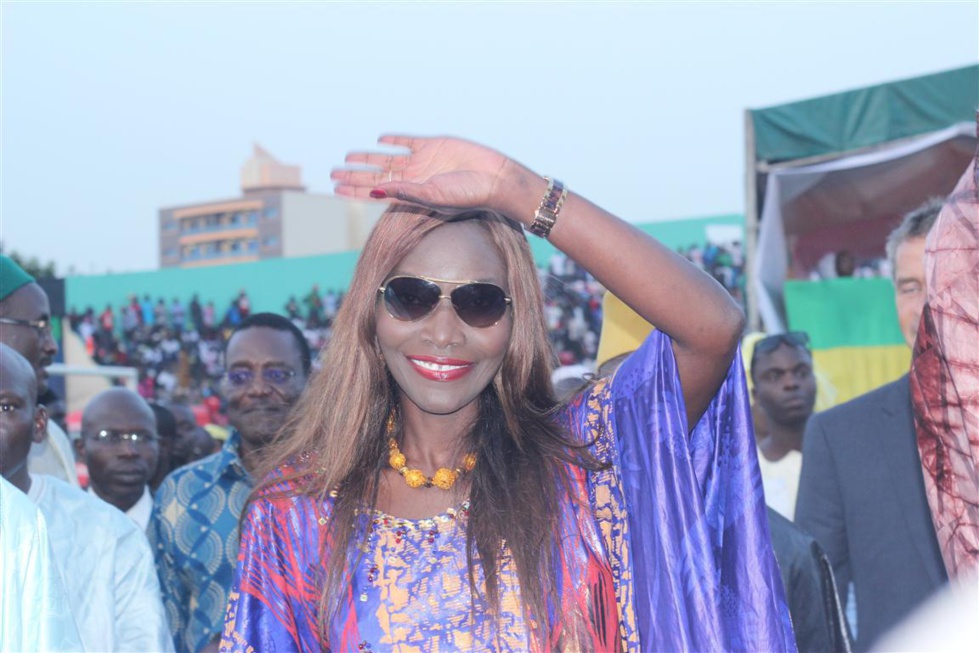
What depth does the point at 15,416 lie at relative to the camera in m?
3.63

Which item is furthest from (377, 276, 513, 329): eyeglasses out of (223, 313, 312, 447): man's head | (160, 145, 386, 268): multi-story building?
(160, 145, 386, 268): multi-story building

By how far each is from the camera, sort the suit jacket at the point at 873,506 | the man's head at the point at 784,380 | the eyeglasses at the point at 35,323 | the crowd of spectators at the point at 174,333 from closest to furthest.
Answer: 1. the suit jacket at the point at 873,506
2. the eyeglasses at the point at 35,323
3. the man's head at the point at 784,380
4. the crowd of spectators at the point at 174,333

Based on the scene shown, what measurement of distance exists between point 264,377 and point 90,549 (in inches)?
42.8

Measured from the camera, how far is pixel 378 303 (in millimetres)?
2688

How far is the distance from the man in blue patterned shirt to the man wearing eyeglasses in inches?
23.4

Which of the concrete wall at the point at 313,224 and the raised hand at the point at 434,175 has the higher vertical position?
the concrete wall at the point at 313,224

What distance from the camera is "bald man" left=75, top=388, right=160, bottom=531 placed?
562 cm

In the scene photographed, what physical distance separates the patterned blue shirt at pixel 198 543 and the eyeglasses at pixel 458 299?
5.50ft

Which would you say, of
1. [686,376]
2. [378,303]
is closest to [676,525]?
[686,376]

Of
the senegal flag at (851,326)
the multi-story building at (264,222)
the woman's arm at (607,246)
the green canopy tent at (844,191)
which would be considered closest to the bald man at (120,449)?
the woman's arm at (607,246)

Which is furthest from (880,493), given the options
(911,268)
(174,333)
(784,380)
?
(174,333)

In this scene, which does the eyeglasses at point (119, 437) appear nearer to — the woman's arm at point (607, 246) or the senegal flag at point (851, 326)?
the woman's arm at point (607, 246)

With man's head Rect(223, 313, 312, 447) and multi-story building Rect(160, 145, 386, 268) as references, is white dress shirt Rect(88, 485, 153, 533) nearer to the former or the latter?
man's head Rect(223, 313, 312, 447)

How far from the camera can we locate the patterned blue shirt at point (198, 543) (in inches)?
160
